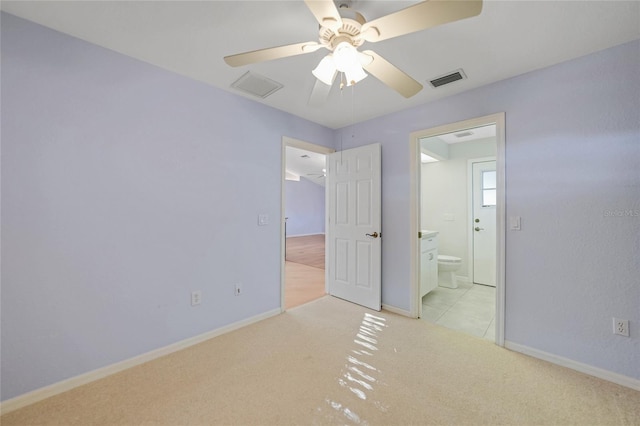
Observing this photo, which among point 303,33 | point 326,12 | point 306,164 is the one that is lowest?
point 326,12

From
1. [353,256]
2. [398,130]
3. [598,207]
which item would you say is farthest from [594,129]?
[353,256]

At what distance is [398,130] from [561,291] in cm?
204

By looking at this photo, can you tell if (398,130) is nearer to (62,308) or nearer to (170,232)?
(170,232)

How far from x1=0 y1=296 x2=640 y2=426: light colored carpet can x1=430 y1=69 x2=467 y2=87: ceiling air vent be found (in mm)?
2304

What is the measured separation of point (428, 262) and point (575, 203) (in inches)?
65.1

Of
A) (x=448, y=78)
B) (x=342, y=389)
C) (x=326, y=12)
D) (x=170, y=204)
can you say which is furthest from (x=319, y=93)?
(x=342, y=389)

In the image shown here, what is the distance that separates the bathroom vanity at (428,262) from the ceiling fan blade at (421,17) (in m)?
2.35

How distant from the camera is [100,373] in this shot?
1799 mm

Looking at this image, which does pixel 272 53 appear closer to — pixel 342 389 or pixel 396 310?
pixel 342 389

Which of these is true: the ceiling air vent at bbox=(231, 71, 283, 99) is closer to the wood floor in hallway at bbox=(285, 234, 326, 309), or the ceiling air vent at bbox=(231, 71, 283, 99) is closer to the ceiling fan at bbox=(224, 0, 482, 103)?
the ceiling fan at bbox=(224, 0, 482, 103)

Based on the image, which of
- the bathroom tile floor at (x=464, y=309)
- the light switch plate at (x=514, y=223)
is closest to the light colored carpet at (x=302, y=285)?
the bathroom tile floor at (x=464, y=309)

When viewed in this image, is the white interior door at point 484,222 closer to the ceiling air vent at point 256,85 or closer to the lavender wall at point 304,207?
the ceiling air vent at point 256,85

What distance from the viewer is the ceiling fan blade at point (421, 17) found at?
38.0 inches

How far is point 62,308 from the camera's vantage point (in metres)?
1.67
